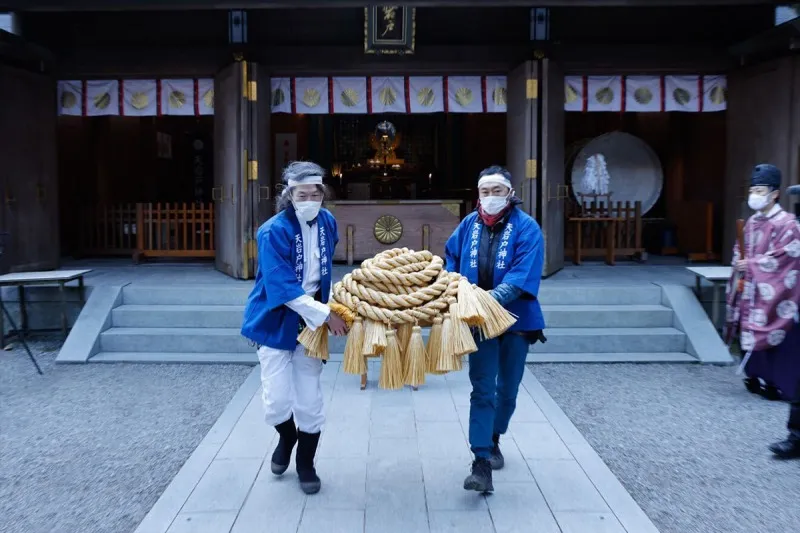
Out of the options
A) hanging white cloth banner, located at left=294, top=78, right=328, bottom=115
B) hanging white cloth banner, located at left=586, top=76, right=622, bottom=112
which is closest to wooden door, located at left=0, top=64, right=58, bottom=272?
hanging white cloth banner, located at left=294, top=78, right=328, bottom=115

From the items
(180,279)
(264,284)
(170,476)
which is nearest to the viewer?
(264,284)

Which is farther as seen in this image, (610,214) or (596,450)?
(610,214)

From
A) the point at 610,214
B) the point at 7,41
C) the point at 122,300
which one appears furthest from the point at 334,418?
the point at 610,214

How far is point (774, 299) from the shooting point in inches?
166

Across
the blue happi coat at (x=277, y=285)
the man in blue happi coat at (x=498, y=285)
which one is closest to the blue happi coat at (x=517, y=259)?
the man in blue happi coat at (x=498, y=285)

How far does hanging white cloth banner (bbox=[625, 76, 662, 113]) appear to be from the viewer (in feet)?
28.9

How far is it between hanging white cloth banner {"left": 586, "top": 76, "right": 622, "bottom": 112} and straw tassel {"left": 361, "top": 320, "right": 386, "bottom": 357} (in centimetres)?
689

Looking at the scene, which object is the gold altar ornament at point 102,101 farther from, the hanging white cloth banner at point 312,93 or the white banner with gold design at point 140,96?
the hanging white cloth banner at point 312,93

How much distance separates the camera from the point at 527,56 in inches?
325

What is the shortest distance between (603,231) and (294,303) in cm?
838

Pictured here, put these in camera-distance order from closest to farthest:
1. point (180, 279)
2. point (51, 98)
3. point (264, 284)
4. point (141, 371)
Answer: point (264, 284) < point (141, 371) < point (180, 279) < point (51, 98)

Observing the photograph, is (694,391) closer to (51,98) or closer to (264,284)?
(264,284)

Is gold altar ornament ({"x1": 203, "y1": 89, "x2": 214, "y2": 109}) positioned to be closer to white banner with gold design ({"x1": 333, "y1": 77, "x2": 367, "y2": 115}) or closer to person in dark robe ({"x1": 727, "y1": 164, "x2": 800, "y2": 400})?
white banner with gold design ({"x1": 333, "y1": 77, "x2": 367, "y2": 115})

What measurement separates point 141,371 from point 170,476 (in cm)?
250
